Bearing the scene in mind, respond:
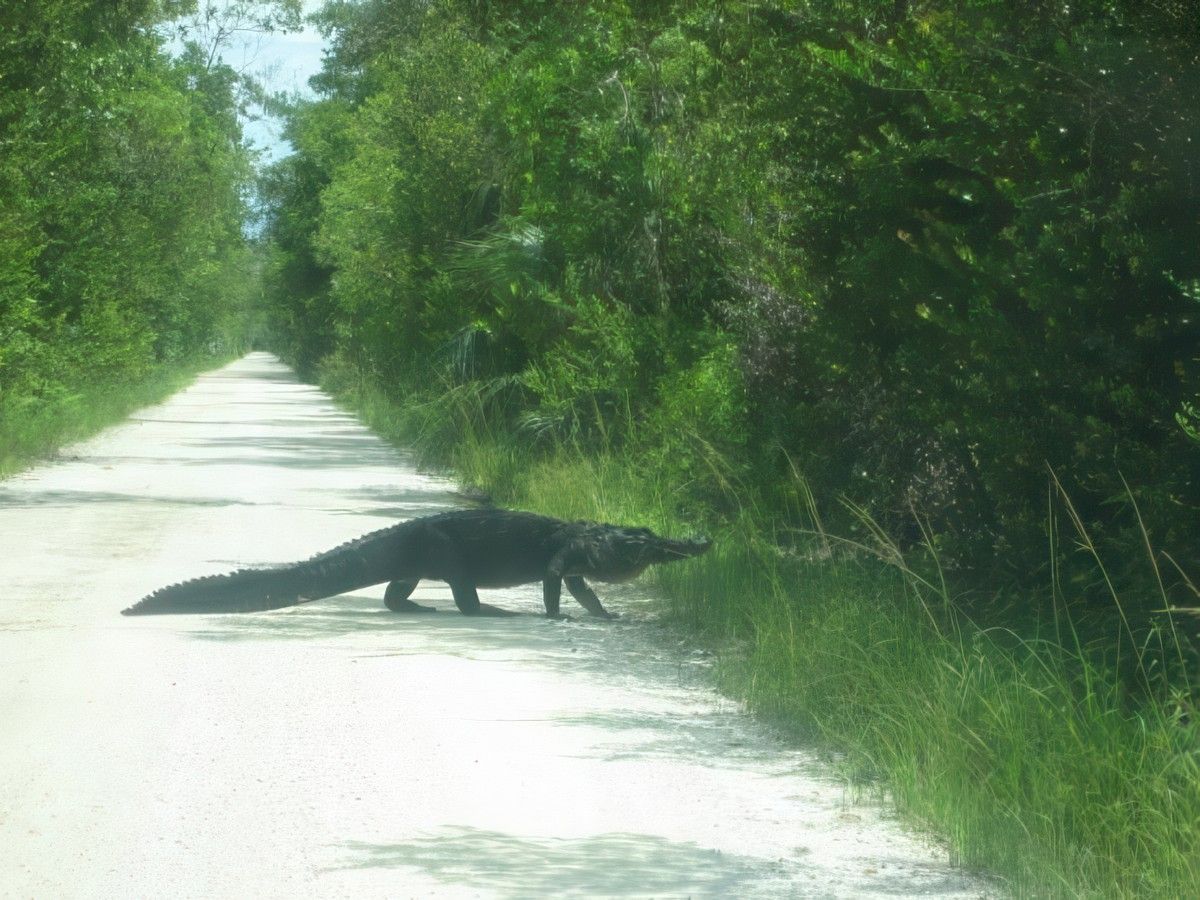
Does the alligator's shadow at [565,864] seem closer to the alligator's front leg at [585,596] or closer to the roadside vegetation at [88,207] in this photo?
the alligator's front leg at [585,596]

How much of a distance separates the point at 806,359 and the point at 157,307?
4771 cm

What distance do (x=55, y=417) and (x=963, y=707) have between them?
2354 cm

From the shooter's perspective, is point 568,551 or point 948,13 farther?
point 568,551

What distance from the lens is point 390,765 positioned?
271 inches

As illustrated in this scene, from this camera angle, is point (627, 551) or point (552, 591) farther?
point (627, 551)

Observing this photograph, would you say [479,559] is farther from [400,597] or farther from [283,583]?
[283,583]

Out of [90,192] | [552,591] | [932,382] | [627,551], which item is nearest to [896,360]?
[932,382]

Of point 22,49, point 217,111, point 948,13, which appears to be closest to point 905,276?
point 948,13

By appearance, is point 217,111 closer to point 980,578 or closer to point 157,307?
point 157,307

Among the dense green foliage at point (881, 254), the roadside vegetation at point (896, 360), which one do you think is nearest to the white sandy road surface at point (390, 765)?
the roadside vegetation at point (896, 360)

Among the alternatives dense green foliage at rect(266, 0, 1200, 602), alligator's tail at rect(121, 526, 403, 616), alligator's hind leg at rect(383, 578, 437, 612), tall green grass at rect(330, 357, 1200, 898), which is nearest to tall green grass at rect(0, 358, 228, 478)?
dense green foliage at rect(266, 0, 1200, 602)

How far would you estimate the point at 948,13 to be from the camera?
908 centimetres

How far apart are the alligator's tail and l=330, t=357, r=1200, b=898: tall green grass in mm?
2055

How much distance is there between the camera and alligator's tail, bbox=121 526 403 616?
10.7m
